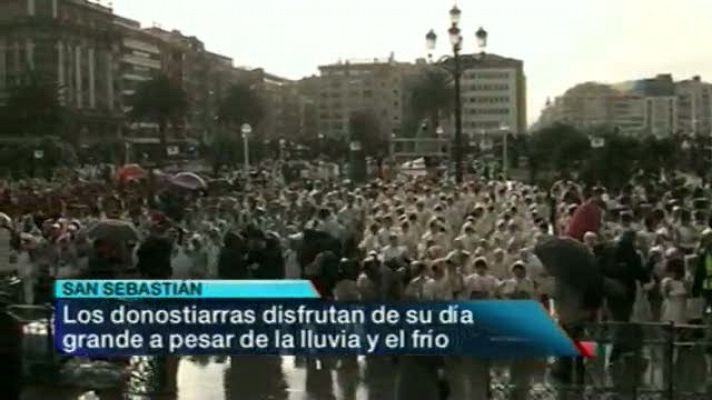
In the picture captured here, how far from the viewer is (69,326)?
28.6 ft

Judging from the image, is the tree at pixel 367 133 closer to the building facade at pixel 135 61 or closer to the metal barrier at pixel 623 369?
the building facade at pixel 135 61

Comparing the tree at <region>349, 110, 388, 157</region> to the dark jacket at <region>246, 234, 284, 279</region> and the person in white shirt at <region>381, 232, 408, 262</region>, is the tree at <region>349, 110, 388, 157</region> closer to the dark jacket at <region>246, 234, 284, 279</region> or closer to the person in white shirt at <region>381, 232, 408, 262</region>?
the person in white shirt at <region>381, 232, 408, 262</region>

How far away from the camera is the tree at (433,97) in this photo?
328ft

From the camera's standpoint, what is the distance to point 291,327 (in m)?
8.59

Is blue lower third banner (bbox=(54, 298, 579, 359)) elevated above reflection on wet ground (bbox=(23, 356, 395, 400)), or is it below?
above

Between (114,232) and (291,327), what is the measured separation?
218 inches

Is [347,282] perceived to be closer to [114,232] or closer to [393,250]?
[393,250]

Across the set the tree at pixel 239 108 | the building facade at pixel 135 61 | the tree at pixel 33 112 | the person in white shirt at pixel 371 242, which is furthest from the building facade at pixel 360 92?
the person in white shirt at pixel 371 242

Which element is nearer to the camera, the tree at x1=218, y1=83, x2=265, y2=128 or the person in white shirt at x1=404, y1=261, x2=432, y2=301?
the person in white shirt at x1=404, y1=261, x2=432, y2=301

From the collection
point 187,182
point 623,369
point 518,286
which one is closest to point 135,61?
point 187,182

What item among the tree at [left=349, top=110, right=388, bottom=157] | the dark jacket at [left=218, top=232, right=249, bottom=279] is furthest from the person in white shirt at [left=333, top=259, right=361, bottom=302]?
the tree at [left=349, top=110, right=388, bottom=157]

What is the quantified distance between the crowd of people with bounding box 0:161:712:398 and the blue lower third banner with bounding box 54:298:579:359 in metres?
0.84

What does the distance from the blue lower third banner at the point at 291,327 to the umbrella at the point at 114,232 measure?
4.53 m

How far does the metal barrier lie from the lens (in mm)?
8828
